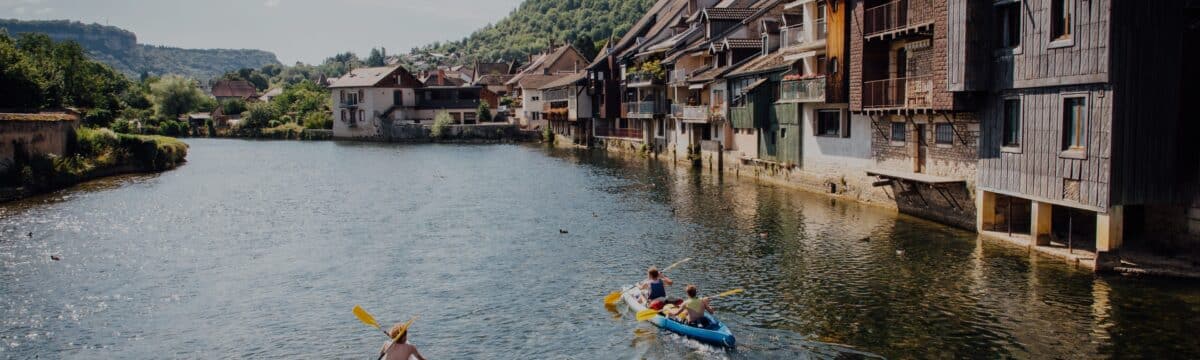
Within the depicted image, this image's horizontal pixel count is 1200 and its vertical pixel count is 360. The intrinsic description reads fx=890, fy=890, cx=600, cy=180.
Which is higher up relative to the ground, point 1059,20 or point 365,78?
point 365,78

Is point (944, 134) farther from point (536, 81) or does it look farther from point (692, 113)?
point (536, 81)

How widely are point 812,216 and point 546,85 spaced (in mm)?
78548

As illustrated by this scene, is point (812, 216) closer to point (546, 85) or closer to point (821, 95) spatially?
point (821, 95)

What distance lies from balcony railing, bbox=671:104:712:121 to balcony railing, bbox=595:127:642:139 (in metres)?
12.8

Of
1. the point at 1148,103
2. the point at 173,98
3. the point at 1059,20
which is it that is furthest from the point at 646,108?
the point at 173,98

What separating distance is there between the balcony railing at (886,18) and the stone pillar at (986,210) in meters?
8.27

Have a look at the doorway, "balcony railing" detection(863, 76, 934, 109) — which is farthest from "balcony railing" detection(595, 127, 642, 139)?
the doorway

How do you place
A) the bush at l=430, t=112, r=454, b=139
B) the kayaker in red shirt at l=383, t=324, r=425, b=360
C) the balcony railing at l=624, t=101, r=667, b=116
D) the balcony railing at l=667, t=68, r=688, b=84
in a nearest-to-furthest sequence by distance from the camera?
the kayaker in red shirt at l=383, t=324, r=425, b=360 → the balcony railing at l=667, t=68, r=688, b=84 → the balcony railing at l=624, t=101, r=667, b=116 → the bush at l=430, t=112, r=454, b=139

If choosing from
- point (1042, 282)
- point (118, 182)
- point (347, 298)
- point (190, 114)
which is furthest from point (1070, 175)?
point (190, 114)

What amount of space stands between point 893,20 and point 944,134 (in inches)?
216

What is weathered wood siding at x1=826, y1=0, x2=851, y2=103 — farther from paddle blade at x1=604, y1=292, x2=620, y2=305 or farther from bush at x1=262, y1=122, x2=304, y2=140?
bush at x1=262, y1=122, x2=304, y2=140

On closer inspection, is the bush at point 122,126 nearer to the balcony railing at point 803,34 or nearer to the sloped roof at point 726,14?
the sloped roof at point 726,14

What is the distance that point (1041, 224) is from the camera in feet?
97.0

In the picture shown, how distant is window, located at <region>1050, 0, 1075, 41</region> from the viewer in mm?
27125
